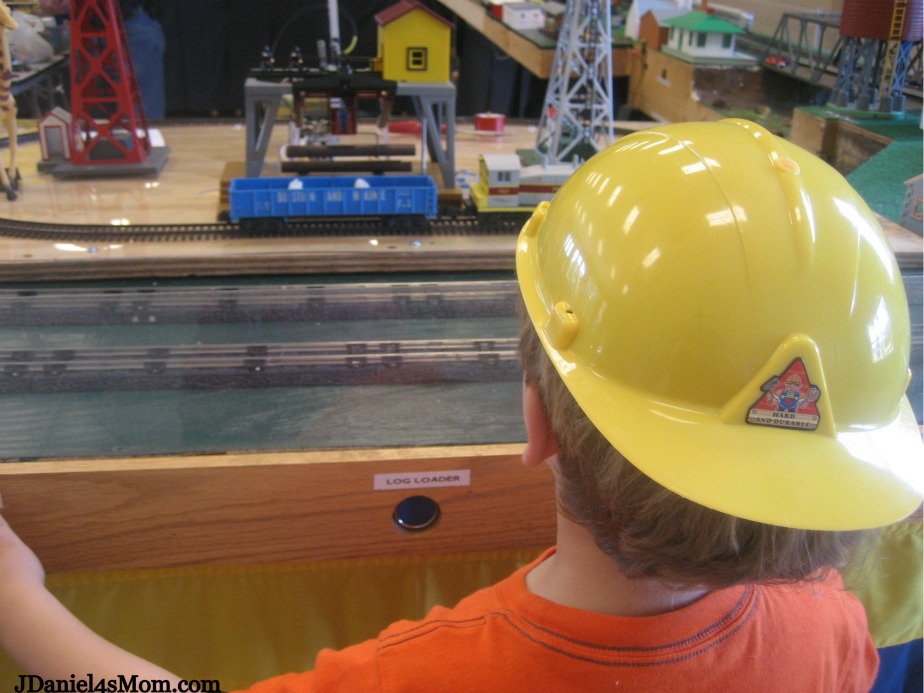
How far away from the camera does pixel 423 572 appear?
104 centimetres

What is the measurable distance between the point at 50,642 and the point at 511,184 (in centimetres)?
143

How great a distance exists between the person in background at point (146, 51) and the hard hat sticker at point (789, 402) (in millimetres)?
2478

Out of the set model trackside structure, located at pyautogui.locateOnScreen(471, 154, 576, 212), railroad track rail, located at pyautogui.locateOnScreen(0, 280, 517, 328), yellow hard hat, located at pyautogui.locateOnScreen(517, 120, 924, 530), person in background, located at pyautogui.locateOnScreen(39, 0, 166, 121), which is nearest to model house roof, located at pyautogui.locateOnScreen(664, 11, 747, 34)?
model trackside structure, located at pyautogui.locateOnScreen(471, 154, 576, 212)

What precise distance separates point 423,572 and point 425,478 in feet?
0.49

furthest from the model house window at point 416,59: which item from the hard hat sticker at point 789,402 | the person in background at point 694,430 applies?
the hard hat sticker at point 789,402

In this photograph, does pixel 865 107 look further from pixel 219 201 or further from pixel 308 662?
pixel 308 662

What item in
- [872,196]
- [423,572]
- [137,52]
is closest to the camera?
[423,572]

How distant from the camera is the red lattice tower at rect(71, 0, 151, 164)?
1.95 meters

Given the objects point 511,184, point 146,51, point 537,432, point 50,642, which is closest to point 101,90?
point 146,51

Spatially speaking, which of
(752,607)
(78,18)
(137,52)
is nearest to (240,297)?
(752,607)

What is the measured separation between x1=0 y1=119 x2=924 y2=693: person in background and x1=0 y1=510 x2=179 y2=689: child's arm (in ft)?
0.54

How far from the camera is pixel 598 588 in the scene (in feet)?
2.31

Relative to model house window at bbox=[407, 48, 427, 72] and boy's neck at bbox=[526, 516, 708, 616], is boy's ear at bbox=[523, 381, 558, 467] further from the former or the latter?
model house window at bbox=[407, 48, 427, 72]

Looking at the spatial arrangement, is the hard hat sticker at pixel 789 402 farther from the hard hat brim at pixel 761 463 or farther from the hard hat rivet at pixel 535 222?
the hard hat rivet at pixel 535 222
